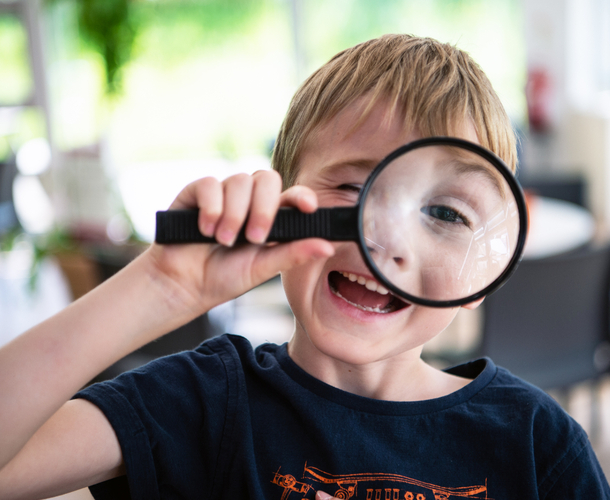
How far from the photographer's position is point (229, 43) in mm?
8078

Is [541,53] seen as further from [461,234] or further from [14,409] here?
[14,409]

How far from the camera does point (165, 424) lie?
3.42 feet

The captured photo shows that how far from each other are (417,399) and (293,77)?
7.47 m

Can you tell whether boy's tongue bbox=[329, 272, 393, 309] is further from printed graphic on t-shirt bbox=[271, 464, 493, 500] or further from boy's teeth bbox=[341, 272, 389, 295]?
printed graphic on t-shirt bbox=[271, 464, 493, 500]

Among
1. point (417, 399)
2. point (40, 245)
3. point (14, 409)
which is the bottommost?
point (40, 245)

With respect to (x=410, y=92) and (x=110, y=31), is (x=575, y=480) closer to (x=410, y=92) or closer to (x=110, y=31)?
(x=410, y=92)

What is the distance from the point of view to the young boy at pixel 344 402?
1.01 m

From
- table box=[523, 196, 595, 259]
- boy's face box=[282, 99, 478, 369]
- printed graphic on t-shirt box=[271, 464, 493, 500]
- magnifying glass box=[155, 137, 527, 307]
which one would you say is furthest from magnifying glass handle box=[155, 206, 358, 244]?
table box=[523, 196, 595, 259]

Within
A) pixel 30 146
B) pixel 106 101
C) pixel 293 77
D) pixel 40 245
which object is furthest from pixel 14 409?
pixel 30 146

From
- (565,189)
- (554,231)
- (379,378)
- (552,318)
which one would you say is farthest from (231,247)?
(565,189)

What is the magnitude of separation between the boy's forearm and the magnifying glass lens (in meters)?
0.31

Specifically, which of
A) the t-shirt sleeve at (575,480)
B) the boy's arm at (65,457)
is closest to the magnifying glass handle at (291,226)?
the boy's arm at (65,457)

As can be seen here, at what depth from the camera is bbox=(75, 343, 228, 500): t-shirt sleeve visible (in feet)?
3.24

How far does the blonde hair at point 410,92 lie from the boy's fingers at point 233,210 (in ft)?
1.09
